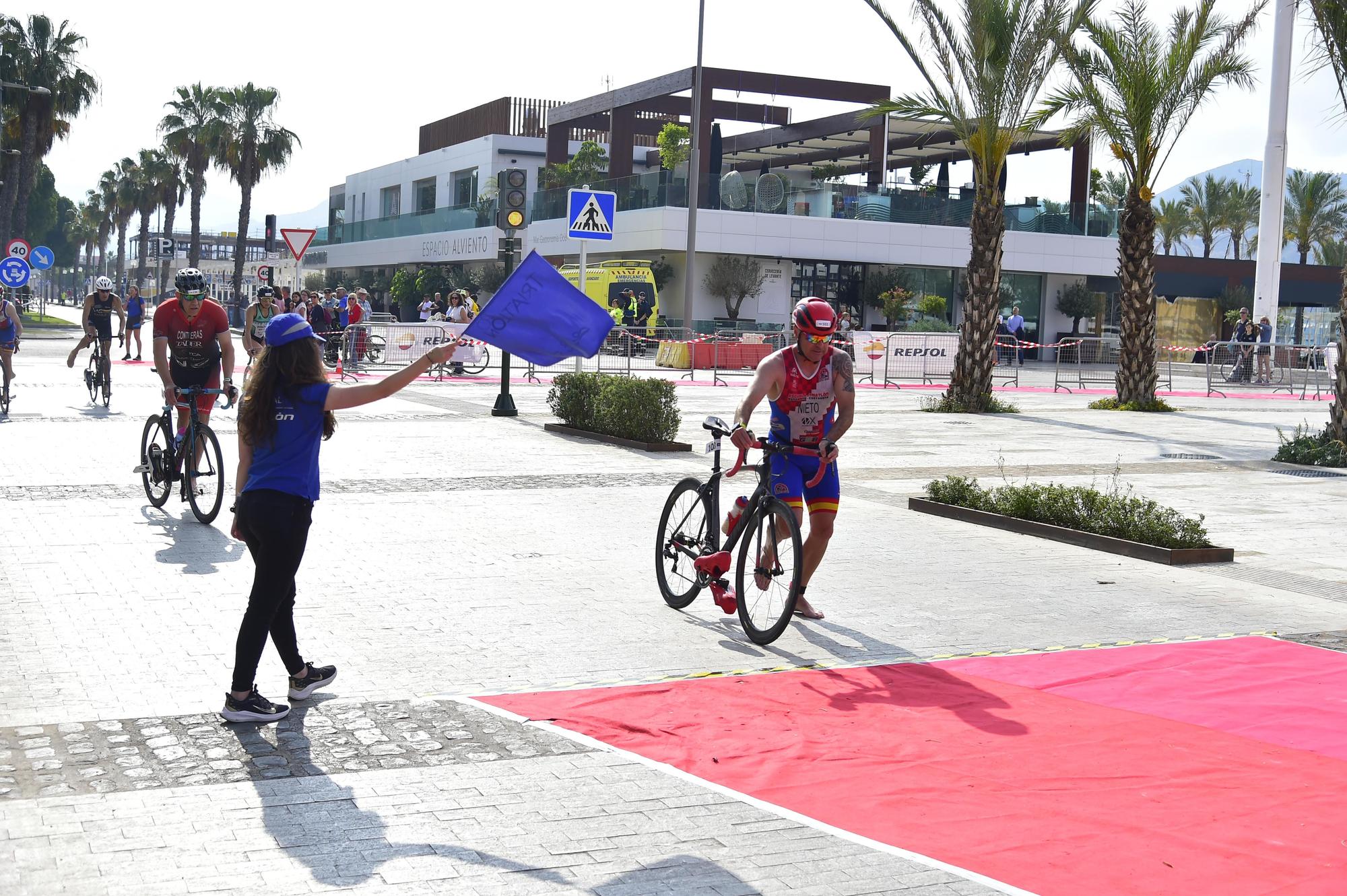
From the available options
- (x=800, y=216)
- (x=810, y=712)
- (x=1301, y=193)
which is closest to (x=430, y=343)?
(x=800, y=216)

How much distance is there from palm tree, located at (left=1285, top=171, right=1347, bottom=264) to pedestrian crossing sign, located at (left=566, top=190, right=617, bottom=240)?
5970 centimetres

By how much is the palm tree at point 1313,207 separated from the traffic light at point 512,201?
59955mm

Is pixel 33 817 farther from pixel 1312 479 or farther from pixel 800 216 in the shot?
pixel 800 216

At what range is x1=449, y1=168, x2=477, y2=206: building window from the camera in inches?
2662

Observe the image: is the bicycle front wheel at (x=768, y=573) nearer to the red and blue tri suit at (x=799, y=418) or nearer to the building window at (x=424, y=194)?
the red and blue tri suit at (x=799, y=418)

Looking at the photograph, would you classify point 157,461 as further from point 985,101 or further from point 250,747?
point 985,101

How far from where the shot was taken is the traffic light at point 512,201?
2003cm

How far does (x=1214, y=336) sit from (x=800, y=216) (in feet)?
65.4

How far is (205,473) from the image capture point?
10.5m

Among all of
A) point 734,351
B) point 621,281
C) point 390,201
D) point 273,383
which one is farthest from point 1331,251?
point 273,383

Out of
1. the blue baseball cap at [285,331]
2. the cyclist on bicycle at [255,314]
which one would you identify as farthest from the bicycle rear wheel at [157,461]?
the cyclist on bicycle at [255,314]

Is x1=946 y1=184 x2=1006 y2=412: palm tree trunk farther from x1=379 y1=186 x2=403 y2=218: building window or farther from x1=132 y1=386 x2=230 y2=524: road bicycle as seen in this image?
x1=379 y1=186 x2=403 y2=218: building window

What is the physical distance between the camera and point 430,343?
33.4 metres

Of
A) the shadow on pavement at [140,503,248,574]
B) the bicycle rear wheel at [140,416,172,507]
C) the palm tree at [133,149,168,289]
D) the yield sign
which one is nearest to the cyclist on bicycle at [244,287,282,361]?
the yield sign
